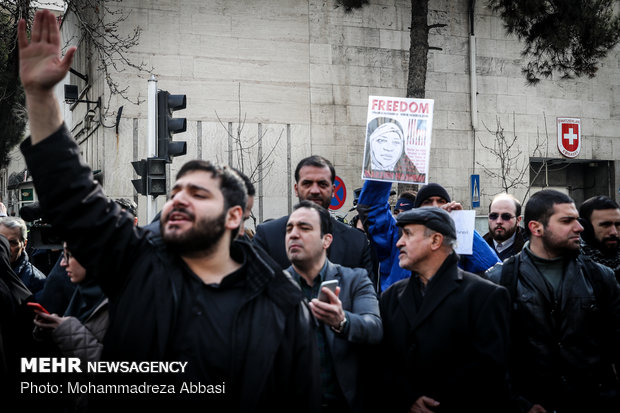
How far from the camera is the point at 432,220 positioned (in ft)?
12.1

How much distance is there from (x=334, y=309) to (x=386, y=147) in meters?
2.08

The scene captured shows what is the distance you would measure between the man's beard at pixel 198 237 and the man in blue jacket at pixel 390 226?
2514 millimetres

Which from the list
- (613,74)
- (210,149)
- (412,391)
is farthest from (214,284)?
(613,74)

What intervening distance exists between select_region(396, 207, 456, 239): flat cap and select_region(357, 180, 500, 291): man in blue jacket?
113 centimetres

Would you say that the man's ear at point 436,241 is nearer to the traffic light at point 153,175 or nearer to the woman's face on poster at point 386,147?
the woman's face on poster at point 386,147

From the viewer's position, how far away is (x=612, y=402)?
11.8 ft

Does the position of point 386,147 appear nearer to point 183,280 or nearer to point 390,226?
point 390,226

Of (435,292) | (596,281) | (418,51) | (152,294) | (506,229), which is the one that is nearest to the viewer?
(152,294)

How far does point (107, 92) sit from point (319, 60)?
17.5 feet

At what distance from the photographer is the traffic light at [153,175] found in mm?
8258

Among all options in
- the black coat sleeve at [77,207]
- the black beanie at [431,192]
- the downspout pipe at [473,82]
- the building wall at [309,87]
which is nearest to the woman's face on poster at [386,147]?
the black beanie at [431,192]

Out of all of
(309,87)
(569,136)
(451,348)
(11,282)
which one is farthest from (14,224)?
(569,136)

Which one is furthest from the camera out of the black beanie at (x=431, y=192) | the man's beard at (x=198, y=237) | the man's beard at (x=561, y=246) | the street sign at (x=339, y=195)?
the street sign at (x=339, y=195)

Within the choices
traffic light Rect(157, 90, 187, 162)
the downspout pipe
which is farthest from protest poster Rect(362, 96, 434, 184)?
the downspout pipe
